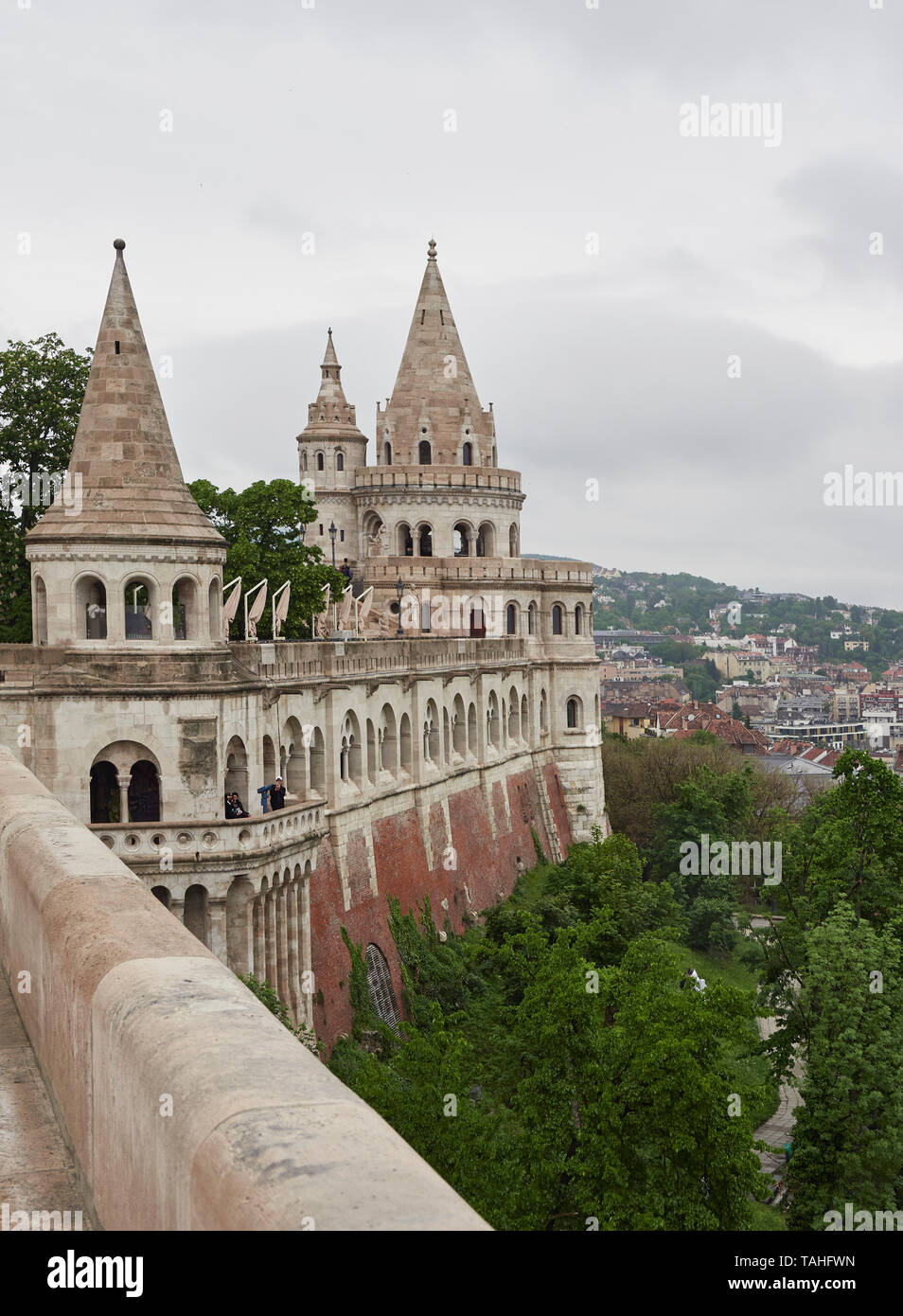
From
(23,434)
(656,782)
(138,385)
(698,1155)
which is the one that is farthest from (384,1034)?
(656,782)

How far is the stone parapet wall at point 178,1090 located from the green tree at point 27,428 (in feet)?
106

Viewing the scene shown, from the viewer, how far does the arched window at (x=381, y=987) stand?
124 ft

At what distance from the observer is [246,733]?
98.0ft

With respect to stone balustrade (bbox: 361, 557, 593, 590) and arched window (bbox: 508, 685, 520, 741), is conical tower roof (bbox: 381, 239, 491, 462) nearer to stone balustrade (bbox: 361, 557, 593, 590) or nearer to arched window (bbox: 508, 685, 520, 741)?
stone balustrade (bbox: 361, 557, 593, 590)

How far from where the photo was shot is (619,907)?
158 ft

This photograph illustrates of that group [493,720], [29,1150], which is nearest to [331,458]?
[493,720]

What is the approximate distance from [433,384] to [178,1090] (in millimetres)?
65245

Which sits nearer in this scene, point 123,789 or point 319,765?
point 123,789

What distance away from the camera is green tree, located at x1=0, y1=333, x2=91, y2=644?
40312mm

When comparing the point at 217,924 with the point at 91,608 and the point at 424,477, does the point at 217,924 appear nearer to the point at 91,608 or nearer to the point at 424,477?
the point at 91,608

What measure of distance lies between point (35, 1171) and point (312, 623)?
4463 cm

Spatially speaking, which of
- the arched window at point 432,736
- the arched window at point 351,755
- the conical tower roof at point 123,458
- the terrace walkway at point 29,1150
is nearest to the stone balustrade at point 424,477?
the arched window at point 432,736

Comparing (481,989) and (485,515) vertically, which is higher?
(485,515)
